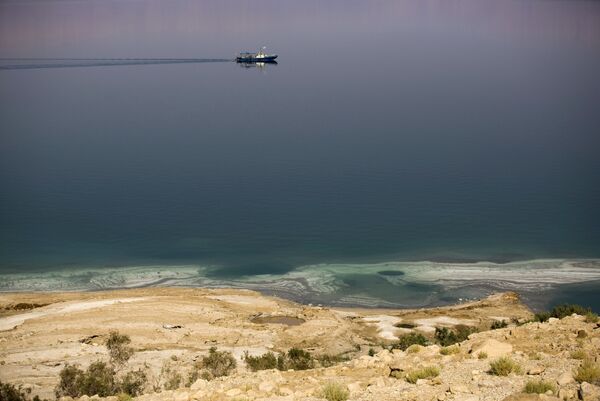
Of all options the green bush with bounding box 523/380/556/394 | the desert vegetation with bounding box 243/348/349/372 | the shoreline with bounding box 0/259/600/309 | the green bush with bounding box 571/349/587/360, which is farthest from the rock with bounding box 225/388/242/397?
the shoreline with bounding box 0/259/600/309

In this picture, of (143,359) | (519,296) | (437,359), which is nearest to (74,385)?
(143,359)

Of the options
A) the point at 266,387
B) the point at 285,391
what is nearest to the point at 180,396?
the point at 266,387

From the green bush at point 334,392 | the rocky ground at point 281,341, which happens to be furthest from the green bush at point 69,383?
the green bush at point 334,392

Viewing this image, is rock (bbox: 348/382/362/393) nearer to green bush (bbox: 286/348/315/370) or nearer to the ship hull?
green bush (bbox: 286/348/315/370)

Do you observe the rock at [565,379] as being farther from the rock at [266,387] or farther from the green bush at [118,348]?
the green bush at [118,348]

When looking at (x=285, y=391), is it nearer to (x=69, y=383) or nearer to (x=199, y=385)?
(x=199, y=385)

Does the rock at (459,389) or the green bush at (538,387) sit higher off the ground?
the green bush at (538,387)

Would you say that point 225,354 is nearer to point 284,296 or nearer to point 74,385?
point 74,385
